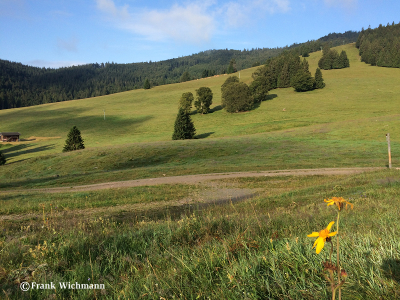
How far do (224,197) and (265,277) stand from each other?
11.2 m

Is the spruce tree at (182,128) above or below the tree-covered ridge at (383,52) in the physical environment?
below

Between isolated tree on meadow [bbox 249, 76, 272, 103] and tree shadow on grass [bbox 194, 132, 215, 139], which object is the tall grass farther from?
isolated tree on meadow [bbox 249, 76, 272, 103]

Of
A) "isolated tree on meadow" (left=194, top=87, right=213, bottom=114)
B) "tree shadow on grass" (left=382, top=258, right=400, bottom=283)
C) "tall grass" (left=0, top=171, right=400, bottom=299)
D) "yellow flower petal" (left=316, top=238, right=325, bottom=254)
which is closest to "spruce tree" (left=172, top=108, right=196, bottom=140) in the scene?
Result: "isolated tree on meadow" (left=194, top=87, right=213, bottom=114)

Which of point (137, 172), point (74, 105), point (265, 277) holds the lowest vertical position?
point (137, 172)

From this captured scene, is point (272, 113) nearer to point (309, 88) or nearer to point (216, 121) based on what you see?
point (216, 121)

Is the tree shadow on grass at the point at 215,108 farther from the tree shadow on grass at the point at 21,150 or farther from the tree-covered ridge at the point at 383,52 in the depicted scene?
the tree-covered ridge at the point at 383,52

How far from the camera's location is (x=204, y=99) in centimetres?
7681

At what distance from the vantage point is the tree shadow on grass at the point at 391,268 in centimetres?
225

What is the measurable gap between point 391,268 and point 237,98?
7435cm

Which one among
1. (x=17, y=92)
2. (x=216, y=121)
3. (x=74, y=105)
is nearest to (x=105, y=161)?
(x=216, y=121)

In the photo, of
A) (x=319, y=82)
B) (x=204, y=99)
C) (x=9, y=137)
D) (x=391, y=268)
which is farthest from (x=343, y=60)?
(x=391, y=268)

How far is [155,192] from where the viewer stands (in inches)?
602

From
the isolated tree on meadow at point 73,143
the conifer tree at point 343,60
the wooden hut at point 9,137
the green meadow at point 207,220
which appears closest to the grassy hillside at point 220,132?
the green meadow at point 207,220

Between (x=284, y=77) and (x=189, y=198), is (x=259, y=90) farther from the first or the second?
(x=189, y=198)
